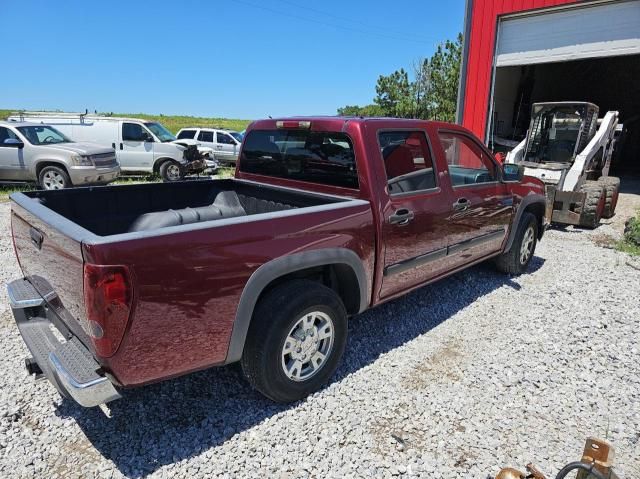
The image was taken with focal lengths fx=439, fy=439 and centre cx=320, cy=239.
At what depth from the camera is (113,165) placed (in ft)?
35.9

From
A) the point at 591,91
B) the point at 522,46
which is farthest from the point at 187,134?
the point at 591,91

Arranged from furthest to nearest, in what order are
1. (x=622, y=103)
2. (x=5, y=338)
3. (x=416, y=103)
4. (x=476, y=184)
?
(x=416, y=103) < (x=622, y=103) < (x=476, y=184) < (x=5, y=338)

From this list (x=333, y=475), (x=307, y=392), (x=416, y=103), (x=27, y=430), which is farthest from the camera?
(x=416, y=103)

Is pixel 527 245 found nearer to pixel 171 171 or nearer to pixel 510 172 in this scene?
pixel 510 172

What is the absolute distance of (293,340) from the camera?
9.05 feet

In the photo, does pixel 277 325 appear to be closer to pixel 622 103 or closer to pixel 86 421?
pixel 86 421

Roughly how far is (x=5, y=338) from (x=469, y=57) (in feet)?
40.8

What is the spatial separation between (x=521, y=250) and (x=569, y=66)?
57.1ft

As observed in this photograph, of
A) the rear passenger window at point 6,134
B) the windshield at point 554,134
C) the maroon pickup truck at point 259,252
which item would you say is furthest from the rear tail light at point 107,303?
the rear passenger window at point 6,134

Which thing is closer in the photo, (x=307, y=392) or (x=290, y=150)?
(x=307, y=392)

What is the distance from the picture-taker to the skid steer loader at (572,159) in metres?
8.06

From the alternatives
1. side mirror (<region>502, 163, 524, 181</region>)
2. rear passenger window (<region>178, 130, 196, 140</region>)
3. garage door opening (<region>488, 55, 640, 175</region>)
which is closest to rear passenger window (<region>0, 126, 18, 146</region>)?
rear passenger window (<region>178, 130, 196, 140</region>)

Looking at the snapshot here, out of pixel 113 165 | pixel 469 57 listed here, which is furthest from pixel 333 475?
pixel 469 57

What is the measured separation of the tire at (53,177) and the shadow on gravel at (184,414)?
30.1 ft
